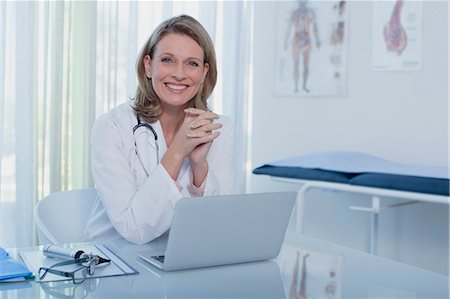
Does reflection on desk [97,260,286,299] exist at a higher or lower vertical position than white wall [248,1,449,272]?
lower

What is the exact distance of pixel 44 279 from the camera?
3.12 feet

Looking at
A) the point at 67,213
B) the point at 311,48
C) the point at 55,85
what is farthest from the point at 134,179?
the point at 311,48

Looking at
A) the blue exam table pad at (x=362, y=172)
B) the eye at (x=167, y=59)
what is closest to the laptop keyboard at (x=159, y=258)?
the eye at (x=167, y=59)

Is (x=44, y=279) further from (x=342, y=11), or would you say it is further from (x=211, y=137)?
(x=342, y=11)

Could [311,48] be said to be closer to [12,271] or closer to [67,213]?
[67,213]

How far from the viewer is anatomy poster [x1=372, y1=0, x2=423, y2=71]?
2627 mm

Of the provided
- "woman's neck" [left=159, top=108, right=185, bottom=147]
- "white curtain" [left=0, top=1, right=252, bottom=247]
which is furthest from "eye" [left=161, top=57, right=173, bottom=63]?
"white curtain" [left=0, top=1, right=252, bottom=247]

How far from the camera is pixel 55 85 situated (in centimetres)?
271

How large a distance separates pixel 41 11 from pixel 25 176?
749 millimetres

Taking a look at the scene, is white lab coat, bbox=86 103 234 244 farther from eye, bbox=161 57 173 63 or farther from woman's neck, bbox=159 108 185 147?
eye, bbox=161 57 173 63

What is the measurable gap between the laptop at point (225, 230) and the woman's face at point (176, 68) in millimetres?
588

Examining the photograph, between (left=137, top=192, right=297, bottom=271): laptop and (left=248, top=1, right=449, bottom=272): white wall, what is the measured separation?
1661 millimetres

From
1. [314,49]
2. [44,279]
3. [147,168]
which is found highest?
[314,49]

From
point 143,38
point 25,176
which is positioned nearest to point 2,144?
point 25,176
